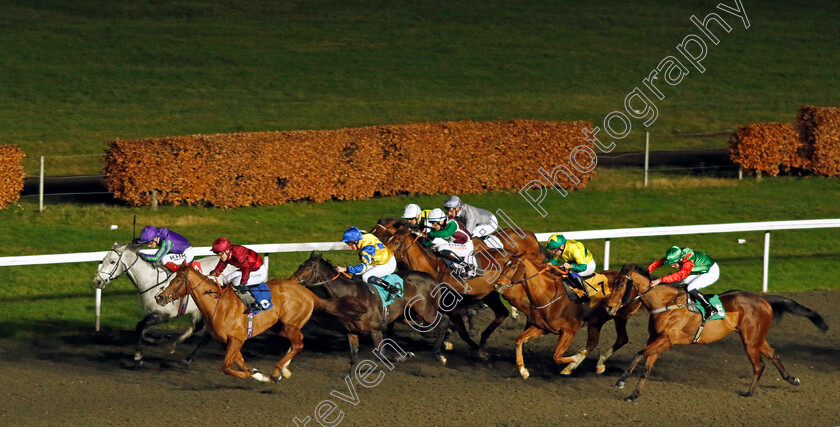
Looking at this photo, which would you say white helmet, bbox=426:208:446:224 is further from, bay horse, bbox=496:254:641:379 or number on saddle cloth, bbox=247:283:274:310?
number on saddle cloth, bbox=247:283:274:310

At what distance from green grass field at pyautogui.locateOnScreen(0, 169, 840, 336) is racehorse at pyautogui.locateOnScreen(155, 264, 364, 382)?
2382 mm

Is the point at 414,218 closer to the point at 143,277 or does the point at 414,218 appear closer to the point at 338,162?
the point at 143,277

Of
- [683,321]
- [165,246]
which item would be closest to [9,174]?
[165,246]

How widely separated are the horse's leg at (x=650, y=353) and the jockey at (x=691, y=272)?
398 millimetres

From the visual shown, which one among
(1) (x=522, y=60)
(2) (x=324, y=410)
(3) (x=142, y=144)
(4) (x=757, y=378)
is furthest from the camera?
(1) (x=522, y=60)

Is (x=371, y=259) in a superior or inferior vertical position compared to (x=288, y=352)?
superior

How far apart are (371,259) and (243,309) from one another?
1.32 meters

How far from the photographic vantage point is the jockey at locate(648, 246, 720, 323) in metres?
8.89

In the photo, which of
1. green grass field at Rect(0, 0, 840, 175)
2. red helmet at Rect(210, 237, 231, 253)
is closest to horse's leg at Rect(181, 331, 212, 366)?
red helmet at Rect(210, 237, 231, 253)

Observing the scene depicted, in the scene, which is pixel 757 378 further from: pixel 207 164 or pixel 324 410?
pixel 207 164

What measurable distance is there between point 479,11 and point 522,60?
4.27 metres

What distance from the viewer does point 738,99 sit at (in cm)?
A: 2467

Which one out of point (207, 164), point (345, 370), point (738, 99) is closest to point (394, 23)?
point (738, 99)

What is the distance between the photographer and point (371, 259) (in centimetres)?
958
